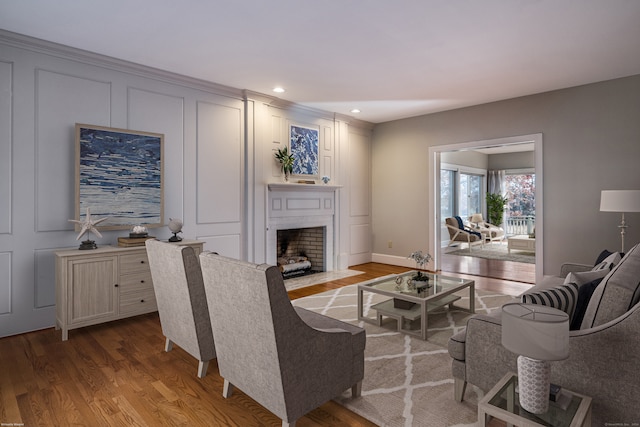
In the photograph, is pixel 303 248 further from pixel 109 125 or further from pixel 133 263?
pixel 109 125

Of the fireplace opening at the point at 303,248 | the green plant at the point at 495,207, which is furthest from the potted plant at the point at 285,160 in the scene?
the green plant at the point at 495,207

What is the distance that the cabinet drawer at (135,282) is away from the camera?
11.2 ft

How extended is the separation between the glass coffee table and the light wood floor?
1.31 m

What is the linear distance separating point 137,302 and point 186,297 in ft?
4.86

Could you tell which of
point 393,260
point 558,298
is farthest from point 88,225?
point 393,260

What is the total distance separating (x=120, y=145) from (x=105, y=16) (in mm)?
1283

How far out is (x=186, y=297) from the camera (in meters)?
2.39

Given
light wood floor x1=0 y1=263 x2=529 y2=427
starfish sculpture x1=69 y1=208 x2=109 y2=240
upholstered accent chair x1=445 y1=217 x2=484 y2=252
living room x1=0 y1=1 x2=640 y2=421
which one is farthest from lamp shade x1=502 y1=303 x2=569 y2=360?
upholstered accent chair x1=445 y1=217 x2=484 y2=252

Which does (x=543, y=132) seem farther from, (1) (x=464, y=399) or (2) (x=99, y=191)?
(2) (x=99, y=191)

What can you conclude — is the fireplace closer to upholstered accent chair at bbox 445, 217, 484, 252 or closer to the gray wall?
the gray wall

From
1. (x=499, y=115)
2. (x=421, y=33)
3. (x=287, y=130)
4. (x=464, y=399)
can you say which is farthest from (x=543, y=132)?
(x=464, y=399)

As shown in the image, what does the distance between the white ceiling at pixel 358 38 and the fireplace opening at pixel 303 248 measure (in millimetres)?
2448

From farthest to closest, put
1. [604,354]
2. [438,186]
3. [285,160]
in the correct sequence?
[438,186], [285,160], [604,354]

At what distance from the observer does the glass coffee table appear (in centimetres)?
318
